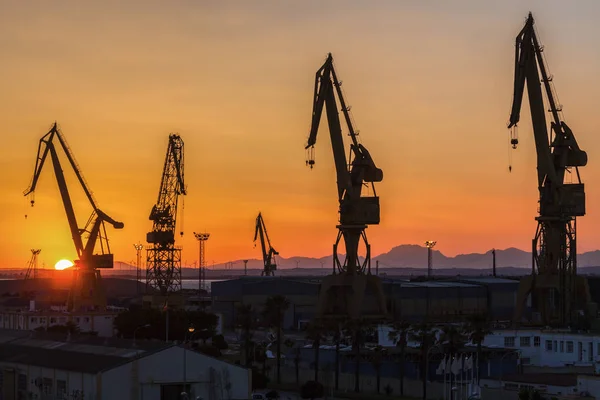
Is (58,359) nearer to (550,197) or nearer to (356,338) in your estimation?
(356,338)

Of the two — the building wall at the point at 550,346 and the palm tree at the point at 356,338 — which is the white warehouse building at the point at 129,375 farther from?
the building wall at the point at 550,346

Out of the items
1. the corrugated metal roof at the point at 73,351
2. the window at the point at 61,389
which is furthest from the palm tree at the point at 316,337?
the window at the point at 61,389

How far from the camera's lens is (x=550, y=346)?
313ft

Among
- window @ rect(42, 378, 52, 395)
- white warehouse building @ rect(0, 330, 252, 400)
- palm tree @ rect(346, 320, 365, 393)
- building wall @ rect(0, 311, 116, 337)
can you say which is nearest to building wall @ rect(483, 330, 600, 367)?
palm tree @ rect(346, 320, 365, 393)

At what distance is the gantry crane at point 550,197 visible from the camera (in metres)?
116

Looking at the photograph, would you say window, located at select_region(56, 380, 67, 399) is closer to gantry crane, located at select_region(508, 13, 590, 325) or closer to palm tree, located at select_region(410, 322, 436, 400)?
palm tree, located at select_region(410, 322, 436, 400)

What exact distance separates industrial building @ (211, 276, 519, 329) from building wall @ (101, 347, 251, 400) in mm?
73435

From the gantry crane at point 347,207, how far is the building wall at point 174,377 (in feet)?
173

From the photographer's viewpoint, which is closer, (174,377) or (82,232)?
(174,377)

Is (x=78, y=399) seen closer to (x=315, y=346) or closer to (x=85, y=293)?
(x=315, y=346)

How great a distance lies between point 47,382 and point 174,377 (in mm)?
8084

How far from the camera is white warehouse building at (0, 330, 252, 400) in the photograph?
62719mm

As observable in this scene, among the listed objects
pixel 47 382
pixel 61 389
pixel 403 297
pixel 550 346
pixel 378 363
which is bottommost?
pixel 61 389

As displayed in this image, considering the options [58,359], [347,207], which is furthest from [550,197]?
[58,359]
